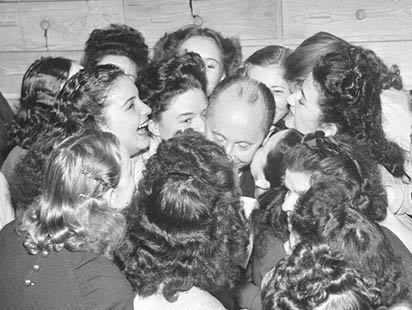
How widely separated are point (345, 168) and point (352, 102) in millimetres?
530

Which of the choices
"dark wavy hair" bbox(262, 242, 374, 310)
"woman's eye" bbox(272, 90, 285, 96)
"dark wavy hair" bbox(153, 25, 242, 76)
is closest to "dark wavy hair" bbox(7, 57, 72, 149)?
"dark wavy hair" bbox(153, 25, 242, 76)

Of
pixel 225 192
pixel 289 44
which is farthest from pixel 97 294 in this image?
pixel 289 44

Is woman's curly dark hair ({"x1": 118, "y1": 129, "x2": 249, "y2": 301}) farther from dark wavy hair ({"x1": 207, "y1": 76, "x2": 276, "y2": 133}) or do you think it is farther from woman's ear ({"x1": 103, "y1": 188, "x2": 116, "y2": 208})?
dark wavy hair ({"x1": 207, "y1": 76, "x2": 276, "y2": 133})

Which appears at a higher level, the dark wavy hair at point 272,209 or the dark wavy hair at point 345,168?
the dark wavy hair at point 345,168

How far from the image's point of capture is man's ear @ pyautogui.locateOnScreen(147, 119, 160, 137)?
235cm

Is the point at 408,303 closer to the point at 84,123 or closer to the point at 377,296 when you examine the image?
the point at 377,296

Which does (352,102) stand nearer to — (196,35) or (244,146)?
(244,146)

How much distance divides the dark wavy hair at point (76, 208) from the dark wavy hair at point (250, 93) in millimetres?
730

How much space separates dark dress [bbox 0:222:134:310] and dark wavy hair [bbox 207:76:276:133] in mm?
889

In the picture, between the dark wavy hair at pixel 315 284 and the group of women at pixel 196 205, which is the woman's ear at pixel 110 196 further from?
the dark wavy hair at pixel 315 284

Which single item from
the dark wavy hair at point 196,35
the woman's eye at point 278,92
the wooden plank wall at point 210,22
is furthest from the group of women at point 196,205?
the wooden plank wall at point 210,22

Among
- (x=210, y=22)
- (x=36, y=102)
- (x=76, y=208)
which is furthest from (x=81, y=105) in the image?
(x=210, y=22)

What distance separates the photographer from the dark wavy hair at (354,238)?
135 cm

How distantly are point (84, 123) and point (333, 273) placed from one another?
1123mm
